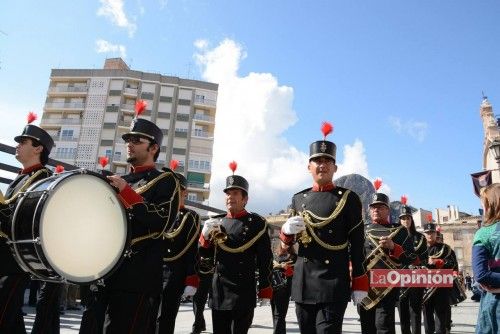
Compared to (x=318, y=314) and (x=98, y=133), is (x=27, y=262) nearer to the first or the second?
(x=318, y=314)

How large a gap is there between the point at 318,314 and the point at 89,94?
204ft

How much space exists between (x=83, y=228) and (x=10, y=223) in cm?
70

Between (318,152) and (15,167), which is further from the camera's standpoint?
(15,167)

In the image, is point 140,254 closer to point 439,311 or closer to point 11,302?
point 11,302

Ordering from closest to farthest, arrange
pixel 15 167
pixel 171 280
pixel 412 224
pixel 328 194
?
pixel 328 194 → pixel 171 280 → pixel 412 224 → pixel 15 167

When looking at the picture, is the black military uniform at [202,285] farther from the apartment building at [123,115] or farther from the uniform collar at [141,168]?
the apartment building at [123,115]

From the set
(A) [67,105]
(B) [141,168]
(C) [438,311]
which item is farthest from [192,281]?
(A) [67,105]

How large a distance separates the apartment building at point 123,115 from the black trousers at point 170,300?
52.0m

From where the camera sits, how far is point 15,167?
32.3ft

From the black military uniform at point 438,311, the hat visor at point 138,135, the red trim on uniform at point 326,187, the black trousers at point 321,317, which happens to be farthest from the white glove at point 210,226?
the black military uniform at point 438,311

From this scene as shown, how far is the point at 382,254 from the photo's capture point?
6840mm

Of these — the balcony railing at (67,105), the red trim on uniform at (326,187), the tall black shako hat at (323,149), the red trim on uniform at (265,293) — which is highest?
the balcony railing at (67,105)

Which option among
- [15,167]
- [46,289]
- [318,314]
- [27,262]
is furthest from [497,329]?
[15,167]

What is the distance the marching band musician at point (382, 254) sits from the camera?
6.23 m
